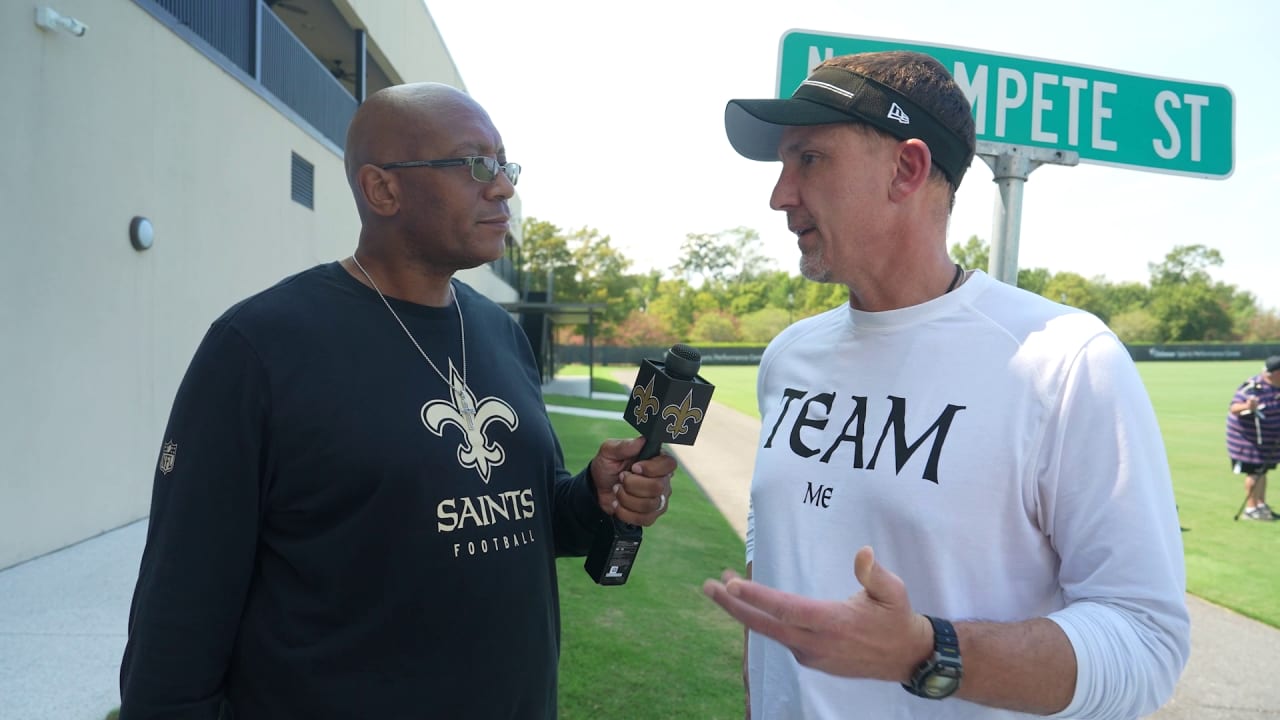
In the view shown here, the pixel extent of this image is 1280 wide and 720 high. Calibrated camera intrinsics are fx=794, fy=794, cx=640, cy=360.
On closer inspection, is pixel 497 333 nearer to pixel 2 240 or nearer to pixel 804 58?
pixel 804 58

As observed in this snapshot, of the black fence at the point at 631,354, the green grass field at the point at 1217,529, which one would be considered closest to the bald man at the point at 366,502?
the green grass field at the point at 1217,529

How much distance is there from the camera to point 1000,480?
1.62m

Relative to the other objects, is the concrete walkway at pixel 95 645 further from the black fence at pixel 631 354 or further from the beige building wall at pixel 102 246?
the black fence at pixel 631 354

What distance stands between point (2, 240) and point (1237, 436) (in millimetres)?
12889

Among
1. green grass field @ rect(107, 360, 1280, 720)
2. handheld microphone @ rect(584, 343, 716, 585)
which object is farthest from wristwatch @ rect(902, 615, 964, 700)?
green grass field @ rect(107, 360, 1280, 720)

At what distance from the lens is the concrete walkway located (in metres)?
3.58

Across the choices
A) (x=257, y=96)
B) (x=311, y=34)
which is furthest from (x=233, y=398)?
(x=311, y=34)

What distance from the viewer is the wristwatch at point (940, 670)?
Result: 130 cm

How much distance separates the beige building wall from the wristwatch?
614 centimetres

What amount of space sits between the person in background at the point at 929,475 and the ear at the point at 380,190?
3.19 ft

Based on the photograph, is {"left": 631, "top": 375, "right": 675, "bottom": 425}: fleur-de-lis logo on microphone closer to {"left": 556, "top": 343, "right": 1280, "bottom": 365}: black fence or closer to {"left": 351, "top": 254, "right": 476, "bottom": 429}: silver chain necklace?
{"left": 351, "top": 254, "right": 476, "bottom": 429}: silver chain necklace

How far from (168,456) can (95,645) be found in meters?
3.12

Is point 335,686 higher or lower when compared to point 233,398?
lower

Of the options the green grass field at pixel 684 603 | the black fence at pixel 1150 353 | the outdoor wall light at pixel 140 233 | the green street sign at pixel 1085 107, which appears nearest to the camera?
the green street sign at pixel 1085 107
